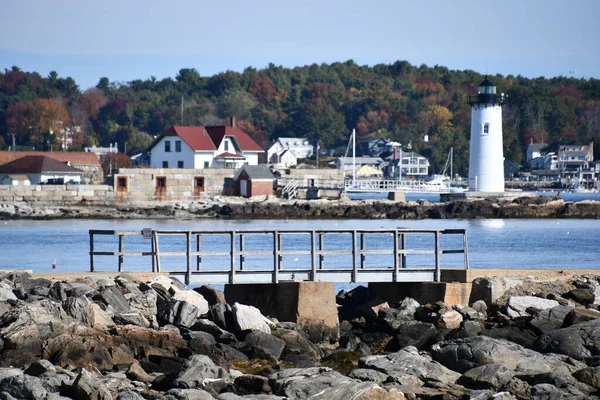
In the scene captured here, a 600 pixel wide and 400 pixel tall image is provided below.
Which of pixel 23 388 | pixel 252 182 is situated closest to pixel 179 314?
pixel 23 388

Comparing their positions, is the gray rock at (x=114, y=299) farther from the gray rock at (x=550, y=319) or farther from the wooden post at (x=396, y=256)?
the gray rock at (x=550, y=319)

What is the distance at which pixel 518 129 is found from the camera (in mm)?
135750

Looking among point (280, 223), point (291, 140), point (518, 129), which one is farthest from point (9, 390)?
point (518, 129)

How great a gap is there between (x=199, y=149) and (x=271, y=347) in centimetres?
5149

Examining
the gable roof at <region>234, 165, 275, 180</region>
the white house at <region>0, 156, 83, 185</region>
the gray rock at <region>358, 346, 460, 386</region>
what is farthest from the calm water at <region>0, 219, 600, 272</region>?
the gray rock at <region>358, 346, 460, 386</region>

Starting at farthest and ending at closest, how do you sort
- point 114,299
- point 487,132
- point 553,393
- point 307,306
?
point 487,132, point 307,306, point 114,299, point 553,393

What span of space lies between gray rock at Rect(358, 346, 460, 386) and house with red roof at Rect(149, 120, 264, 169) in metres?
52.5

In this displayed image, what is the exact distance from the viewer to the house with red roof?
224ft

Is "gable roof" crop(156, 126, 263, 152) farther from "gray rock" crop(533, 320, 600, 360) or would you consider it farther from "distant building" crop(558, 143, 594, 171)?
"distant building" crop(558, 143, 594, 171)

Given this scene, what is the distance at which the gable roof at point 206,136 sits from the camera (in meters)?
68.6

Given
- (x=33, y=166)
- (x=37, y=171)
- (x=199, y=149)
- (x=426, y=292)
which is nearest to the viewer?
(x=426, y=292)

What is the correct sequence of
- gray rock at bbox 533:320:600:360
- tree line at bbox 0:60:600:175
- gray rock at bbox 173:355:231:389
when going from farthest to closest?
tree line at bbox 0:60:600:175 < gray rock at bbox 533:320:600:360 < gray rock at bbox 173:355:231:389

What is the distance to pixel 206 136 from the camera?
70000 mm

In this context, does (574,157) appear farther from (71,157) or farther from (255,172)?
(255,172)
